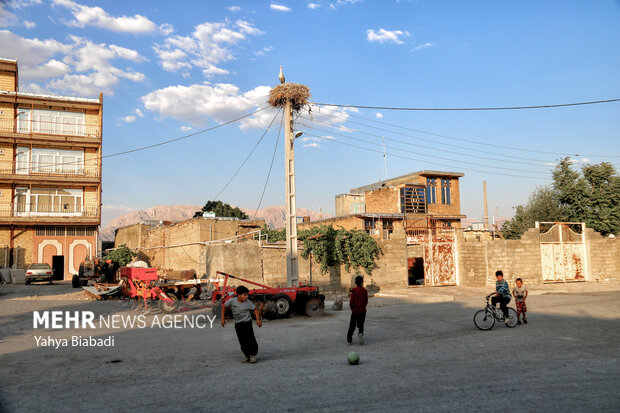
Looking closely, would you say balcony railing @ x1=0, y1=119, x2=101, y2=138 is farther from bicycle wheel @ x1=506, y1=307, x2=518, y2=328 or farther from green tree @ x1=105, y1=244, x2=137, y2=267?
bicycle wheel @ x1=506, y1=307, x2=518, y2=328

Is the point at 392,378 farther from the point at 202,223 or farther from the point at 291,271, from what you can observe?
the point at 202,223

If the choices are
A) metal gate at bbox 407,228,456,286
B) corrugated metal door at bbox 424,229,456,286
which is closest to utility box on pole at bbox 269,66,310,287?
metal gate at bbox 407,228,456,286

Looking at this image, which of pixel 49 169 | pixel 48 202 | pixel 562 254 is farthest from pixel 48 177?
Result: pixel 562 254

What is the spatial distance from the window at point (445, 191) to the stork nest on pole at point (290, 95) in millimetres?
30111

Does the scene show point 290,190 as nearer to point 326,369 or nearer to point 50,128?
point 326,369

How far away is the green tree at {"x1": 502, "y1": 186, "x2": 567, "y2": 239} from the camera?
138 feet

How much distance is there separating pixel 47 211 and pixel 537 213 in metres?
46.5

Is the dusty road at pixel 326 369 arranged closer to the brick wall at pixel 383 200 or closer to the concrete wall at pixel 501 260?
the concrete wall at pixel 501 260


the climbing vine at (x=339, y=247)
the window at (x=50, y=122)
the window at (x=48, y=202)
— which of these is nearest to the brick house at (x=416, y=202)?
the climbing vine at (x=339, y=247)

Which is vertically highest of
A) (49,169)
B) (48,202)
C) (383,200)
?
(49,169)

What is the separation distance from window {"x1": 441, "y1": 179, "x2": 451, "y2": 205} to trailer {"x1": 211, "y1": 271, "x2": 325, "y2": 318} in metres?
32.1

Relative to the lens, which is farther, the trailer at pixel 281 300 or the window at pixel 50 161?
the window at pixel 50 161

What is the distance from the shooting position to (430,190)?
44.4m

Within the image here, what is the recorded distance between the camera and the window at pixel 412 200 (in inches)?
1658
